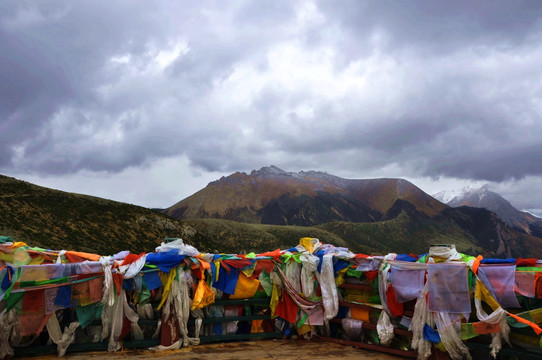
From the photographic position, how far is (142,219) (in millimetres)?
58125

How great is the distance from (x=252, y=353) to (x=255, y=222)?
161046 mm

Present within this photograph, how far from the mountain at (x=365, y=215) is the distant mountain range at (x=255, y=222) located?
1.42ft

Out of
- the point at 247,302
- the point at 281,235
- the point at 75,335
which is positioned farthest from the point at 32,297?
the point at 281,235

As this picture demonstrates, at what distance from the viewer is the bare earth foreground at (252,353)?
570 centimetres

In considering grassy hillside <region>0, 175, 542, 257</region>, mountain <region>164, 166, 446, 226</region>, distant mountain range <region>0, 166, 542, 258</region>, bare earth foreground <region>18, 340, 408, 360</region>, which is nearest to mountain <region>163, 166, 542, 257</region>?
mountain <region>164, 166, 446, 226</region>

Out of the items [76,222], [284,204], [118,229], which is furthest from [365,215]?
[76,222]

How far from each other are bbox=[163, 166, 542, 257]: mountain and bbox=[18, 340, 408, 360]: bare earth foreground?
110398 mm

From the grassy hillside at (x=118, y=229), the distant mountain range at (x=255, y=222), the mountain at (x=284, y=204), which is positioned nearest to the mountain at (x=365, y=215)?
the mountain at (x=284, y=204)

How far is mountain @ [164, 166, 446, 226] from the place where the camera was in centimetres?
16975

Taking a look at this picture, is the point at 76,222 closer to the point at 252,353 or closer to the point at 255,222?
the point at 252,353

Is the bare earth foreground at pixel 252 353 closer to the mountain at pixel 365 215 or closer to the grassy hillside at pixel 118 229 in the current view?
the grassy hillside at pixel 118 229

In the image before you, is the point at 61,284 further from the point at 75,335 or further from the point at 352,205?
the point at 352,205

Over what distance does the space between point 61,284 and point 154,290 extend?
135cm

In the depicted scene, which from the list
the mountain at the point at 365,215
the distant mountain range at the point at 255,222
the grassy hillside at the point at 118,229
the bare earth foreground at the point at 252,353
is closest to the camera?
the bare earth foreground at the point at 252,353
